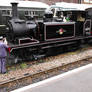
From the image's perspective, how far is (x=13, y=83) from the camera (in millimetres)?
5680

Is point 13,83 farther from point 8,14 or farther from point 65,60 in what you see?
point 8,14

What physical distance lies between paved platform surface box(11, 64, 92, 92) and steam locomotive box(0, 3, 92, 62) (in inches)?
101

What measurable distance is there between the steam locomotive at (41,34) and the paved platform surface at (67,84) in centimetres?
256

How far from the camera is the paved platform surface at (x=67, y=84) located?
4926 millimetres

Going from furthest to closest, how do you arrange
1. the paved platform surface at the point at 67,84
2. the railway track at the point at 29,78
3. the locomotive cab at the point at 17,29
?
the locomotive cab at the point at 17,29 < the railway track at the point at 29,78 < the paved platform surface at the point at 67,84

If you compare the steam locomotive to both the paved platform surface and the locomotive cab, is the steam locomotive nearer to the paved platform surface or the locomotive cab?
the locomotive cab

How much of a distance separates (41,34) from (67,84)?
12.6 feet

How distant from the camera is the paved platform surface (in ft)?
16.2

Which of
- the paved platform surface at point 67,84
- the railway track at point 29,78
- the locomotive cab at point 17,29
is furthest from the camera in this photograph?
the locomotive cab at point 17,29

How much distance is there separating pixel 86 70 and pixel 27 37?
3.26m

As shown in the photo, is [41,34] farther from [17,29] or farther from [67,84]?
[67,84]

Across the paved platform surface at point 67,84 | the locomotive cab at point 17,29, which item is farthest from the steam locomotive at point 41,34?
the paved platform surface at point 67,84

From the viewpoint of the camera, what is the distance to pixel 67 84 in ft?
17.3

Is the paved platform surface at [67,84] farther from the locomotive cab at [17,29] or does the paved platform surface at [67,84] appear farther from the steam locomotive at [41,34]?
the locomotive cab at [17,29]
